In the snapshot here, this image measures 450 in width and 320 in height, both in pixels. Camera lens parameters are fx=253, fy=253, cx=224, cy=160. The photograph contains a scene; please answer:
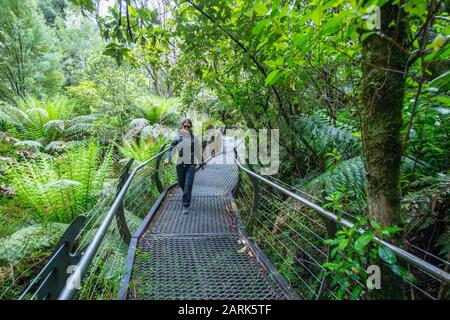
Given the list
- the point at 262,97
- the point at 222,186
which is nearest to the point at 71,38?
the point at 222,186

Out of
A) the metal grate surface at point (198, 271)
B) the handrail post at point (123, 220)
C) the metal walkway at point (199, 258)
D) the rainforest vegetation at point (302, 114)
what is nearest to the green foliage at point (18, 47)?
the rainforest vegetation at point (302, 114)

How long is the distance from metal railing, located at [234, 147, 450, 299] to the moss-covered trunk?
8.0 inches

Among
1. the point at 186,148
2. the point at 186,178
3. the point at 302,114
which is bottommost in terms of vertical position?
the point at 186,178

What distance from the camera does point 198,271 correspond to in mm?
2803

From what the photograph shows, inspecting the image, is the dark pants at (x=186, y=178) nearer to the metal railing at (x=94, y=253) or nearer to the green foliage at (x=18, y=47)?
the metal railing at (x=94, y=253)

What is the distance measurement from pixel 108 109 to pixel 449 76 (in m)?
→ 9.42

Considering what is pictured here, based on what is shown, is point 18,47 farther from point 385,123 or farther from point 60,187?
point 385,123

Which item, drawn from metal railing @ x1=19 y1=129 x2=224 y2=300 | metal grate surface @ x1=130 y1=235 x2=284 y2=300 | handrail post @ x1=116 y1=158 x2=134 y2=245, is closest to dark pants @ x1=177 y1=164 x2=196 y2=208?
metal railing @ x1=19 y1=129 x2=224 y2=300

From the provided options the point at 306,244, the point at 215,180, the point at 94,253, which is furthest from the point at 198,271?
the point at 215,180

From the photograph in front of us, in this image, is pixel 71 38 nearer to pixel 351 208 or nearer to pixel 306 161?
pixel 306 161

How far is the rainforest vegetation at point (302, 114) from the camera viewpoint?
1218mm

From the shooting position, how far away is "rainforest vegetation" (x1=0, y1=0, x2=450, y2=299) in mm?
1218

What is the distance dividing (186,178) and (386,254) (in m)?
4.06

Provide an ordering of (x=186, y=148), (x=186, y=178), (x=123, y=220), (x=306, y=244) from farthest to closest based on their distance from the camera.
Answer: (x=186, y=178) → (x=186, y=148) → (x=306, y=244) → (x=123, y=220)
